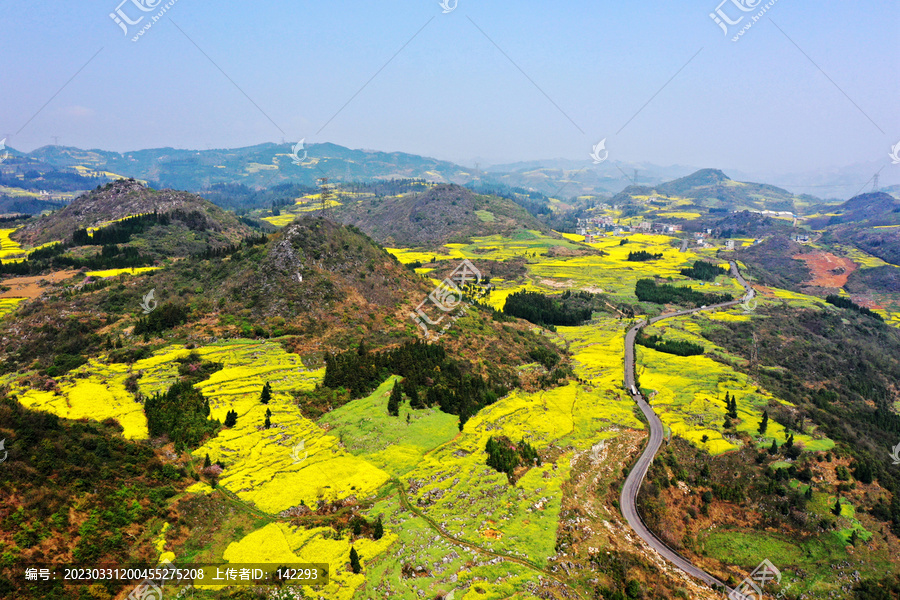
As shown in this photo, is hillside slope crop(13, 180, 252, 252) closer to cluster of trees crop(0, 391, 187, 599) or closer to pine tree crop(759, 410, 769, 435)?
cluster of trees crop(0, 391, 187, 599)

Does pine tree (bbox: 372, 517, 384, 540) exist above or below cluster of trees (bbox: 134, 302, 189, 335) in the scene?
below

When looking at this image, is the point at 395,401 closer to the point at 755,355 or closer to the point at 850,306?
the point at 755,355

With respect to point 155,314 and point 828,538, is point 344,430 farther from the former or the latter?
point 828,538

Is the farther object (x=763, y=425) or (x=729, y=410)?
(x=729, y=410)

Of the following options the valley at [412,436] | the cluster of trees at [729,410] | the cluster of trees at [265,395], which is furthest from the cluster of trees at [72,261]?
the cluster of trees at [729,410]

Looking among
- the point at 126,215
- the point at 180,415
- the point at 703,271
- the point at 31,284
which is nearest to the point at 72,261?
the point at 31,284

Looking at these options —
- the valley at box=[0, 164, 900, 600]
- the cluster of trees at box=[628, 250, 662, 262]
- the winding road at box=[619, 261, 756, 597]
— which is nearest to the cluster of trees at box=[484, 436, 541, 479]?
the valley at box=[0, 164, 900, 600]
